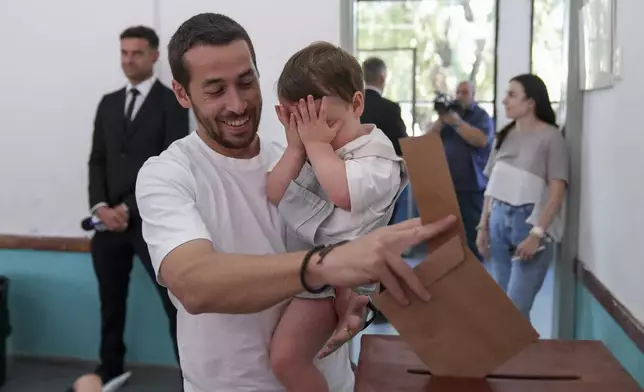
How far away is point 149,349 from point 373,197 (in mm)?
2657

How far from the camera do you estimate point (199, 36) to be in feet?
3.92

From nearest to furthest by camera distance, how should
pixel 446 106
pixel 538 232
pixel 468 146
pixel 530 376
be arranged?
pixel 530 376 → pixel 538 232 → pixel 446 106 → pixel 468 146

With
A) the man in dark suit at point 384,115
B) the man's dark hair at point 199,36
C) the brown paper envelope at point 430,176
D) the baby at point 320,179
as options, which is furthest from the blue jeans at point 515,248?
the brown paper envelope at point 430,176

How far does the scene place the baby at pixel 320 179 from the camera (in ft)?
4.02

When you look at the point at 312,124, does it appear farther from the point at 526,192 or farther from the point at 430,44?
the point at 430,44

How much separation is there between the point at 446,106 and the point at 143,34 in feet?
7.56

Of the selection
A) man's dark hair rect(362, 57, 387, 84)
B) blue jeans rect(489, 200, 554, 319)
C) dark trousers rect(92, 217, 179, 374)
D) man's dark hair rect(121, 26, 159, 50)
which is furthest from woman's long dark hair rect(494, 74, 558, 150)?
dark trousers rect(92, 217, 179, 374)

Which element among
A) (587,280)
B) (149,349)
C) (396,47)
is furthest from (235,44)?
(396,47)

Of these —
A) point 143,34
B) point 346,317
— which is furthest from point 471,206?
point 346,317

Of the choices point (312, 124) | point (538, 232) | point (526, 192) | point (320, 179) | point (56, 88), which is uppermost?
point (56, 88)

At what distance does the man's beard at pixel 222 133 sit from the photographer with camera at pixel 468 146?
3.58 m

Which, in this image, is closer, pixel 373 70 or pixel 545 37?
pixel 373 70

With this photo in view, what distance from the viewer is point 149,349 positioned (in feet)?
11.7

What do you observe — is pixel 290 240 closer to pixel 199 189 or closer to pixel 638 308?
pixel 199 189
